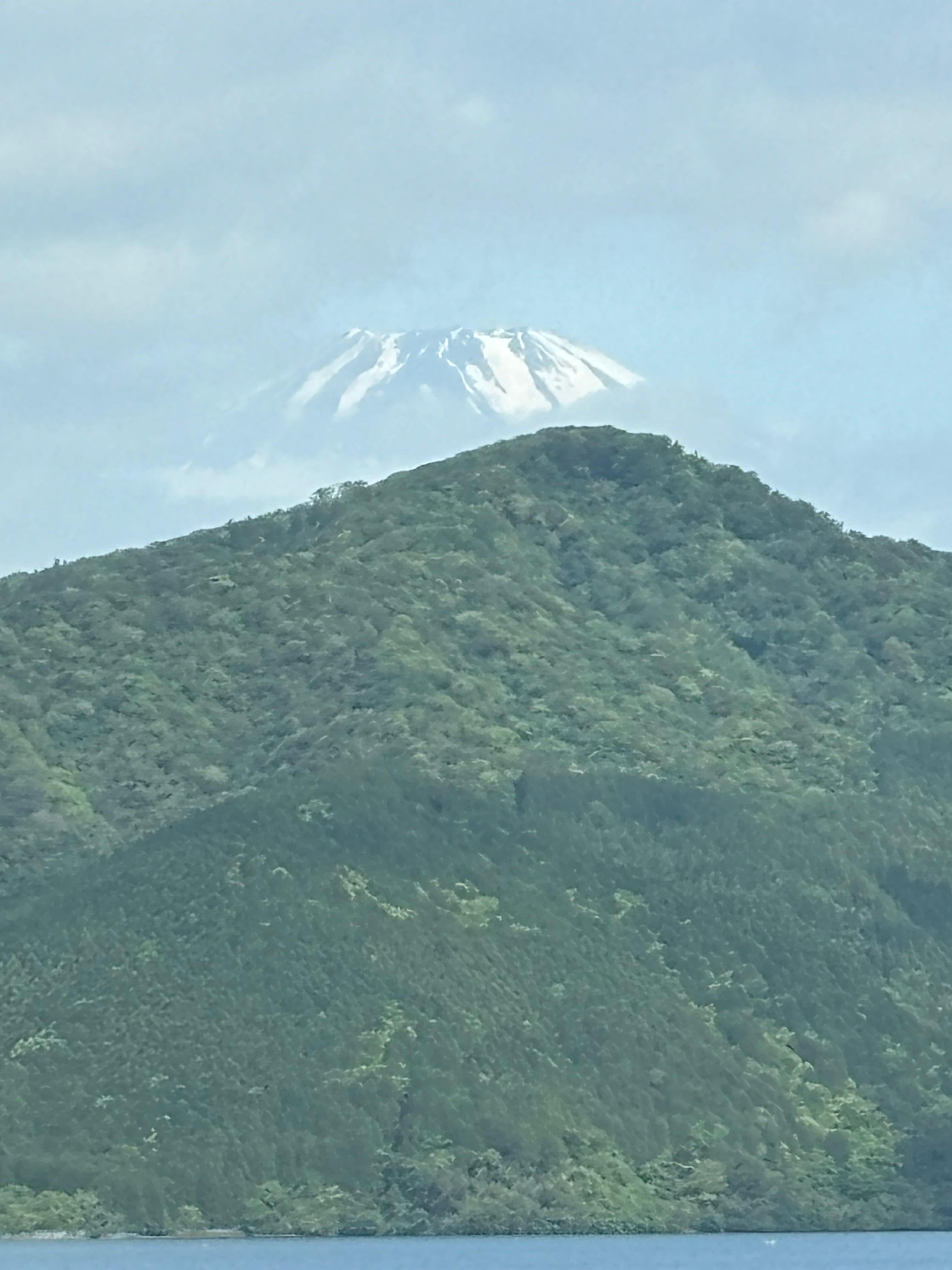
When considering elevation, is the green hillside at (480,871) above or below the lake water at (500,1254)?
above

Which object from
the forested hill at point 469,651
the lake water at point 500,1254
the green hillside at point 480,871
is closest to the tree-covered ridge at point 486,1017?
the green hillside at point 480,871

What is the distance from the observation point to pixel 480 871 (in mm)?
154625

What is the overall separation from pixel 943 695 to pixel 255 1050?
214ft

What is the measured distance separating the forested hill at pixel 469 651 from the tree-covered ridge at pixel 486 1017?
5637 mm

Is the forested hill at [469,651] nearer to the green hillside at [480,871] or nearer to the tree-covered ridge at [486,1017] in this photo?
the green hillside at [480,871]

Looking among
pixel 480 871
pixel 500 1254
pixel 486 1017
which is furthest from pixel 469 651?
pixel 500 1254

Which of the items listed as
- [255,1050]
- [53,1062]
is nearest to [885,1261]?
[255,1050]

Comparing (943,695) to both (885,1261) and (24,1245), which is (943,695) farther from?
(24,1245)

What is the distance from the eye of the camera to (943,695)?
595 feet

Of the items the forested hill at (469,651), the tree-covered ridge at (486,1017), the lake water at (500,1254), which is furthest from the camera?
the forested hill at (469,651)

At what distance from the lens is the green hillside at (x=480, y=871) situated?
135 m

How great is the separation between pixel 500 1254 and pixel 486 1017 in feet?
76.9

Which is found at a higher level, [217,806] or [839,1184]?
[217,806]

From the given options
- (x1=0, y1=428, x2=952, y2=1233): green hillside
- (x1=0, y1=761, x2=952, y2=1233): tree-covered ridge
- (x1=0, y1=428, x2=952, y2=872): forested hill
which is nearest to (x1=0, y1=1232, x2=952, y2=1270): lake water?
(x1=0, y1=761, x2=952, y2=1233): tree-covered ridge
